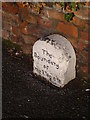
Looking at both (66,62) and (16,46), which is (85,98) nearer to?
(66,62)

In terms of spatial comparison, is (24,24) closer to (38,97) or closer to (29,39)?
(29,39)

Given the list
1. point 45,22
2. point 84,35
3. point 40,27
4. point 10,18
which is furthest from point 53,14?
point 10,18

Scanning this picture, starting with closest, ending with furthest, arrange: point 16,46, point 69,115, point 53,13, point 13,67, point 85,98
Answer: point 69,115 < point 85,98 < point 53,13 < point 13,67 < point 16,46

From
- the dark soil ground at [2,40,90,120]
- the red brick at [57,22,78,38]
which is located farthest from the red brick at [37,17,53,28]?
the dark soil ground at [2,40,90,120]

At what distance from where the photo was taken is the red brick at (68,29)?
127 inches

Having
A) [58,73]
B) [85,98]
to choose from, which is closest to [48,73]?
[58,73]

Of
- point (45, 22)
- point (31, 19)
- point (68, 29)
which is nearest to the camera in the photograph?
point (68, 29)

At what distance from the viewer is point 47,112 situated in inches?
116

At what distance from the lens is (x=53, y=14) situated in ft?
10.9

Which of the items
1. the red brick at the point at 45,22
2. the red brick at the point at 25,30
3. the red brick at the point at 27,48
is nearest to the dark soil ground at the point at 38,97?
the red brick at the point at 27,48

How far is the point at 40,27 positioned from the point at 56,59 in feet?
1.86

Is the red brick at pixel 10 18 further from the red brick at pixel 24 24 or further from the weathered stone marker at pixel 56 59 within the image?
the weathered stone marker at pixel 56 59

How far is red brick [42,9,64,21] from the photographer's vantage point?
3.28m

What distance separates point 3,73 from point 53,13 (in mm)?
848
